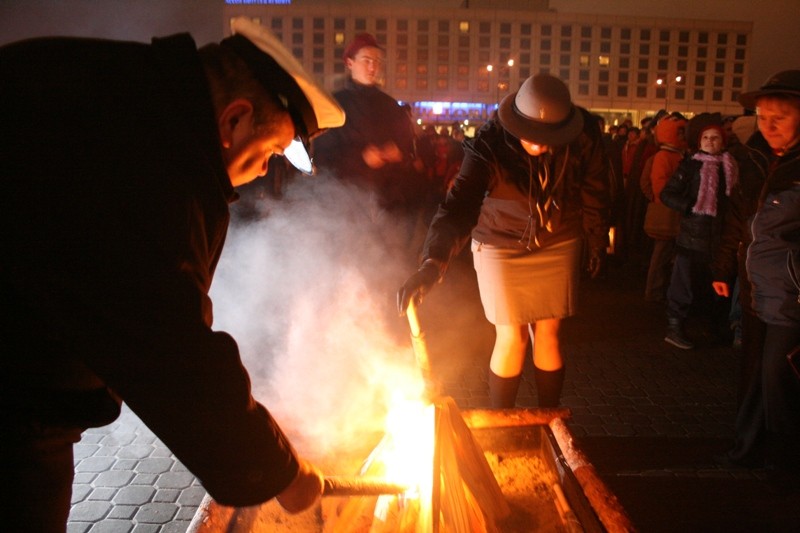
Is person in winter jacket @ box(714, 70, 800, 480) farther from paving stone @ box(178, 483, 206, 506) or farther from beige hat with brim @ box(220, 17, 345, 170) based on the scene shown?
paving stone @ box(178, 483, 206, 506)

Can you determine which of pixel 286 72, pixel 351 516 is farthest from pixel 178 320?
pixel 351 516

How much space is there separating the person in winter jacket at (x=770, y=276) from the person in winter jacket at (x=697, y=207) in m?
1.96

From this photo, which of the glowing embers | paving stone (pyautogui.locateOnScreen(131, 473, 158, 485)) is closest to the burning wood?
the glowing embers

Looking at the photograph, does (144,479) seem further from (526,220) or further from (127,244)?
(127,244)

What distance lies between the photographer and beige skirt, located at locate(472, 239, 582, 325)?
3.58m

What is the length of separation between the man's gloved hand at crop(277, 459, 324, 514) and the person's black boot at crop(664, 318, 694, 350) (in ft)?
16.7

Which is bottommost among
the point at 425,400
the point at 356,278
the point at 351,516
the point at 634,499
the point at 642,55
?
the point at 634,499

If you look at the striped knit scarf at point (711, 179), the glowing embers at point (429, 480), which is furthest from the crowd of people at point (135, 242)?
the striped knit scarf at point (711, 179)

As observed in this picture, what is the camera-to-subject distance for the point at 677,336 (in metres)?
5.93

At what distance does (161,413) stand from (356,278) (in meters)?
3.78

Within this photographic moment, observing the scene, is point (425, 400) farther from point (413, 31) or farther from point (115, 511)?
point (413, 31)

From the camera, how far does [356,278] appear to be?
5.02 meters

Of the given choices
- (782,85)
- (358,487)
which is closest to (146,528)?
(358,487)

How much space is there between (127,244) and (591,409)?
400 cm
